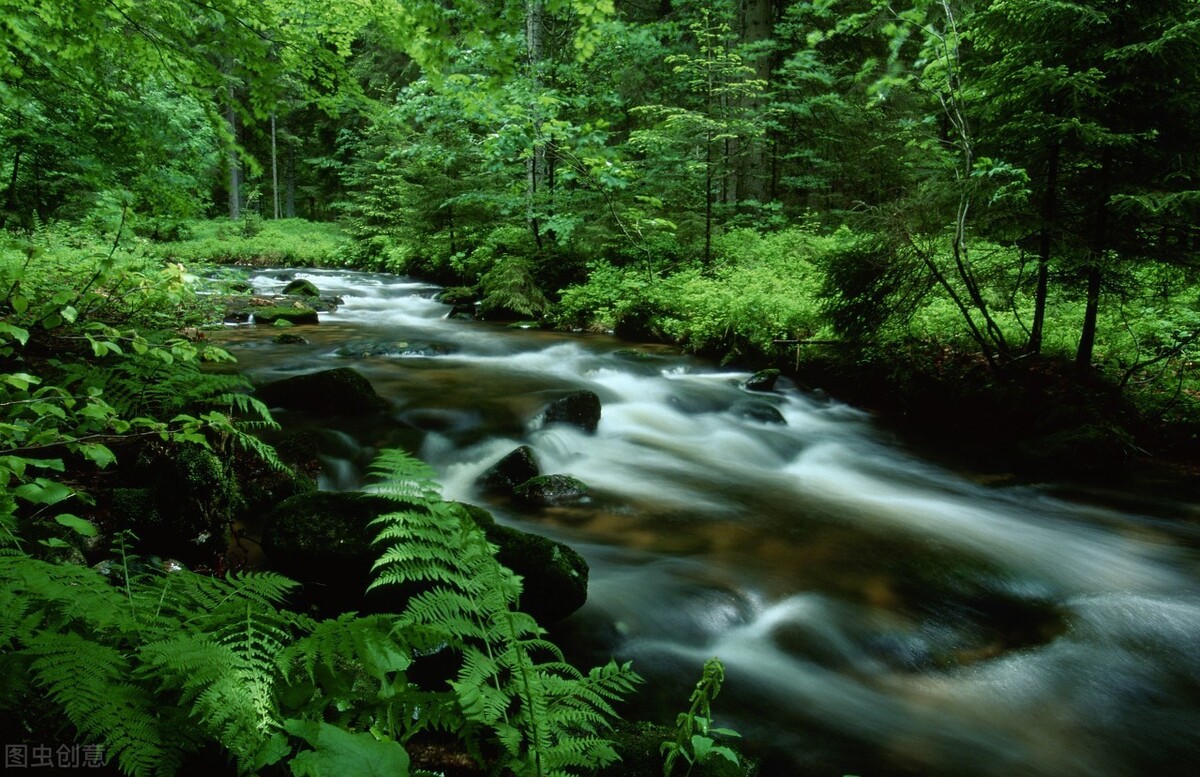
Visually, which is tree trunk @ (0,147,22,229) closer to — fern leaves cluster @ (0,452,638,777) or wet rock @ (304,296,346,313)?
wet rock @ (304,296,346,313)

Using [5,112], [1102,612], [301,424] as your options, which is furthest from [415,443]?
[1102,612]

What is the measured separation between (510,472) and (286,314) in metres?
8.29

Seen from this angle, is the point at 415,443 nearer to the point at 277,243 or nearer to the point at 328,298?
the point at 328,298

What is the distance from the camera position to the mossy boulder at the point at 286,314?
11.9 metres

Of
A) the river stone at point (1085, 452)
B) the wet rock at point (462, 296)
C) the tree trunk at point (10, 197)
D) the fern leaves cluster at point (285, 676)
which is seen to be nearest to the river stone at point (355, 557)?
the fern leaves cluster at point (285, 676)

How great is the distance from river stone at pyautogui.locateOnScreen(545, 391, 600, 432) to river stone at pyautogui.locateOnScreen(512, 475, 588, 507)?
1536 mm

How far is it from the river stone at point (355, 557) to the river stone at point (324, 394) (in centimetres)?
295

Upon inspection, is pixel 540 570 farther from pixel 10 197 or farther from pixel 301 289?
pixel 301 289

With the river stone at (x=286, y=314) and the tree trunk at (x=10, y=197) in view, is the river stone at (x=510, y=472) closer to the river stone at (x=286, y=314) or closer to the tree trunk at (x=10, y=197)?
the river stone at (x=286, y=314)

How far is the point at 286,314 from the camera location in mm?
12297

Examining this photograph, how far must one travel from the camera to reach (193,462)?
159 inches

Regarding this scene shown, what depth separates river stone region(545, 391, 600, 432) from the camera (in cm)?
773

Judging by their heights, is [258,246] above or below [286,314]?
above

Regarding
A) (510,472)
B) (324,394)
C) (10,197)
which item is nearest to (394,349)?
(324,394)
